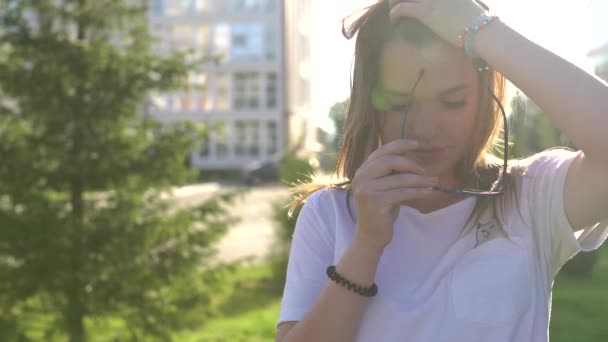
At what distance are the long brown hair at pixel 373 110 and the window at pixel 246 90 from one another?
3967 centimetres

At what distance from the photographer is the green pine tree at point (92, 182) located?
452 cm

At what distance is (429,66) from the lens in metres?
1.17

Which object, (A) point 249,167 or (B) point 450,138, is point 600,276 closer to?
(B) point 450,138

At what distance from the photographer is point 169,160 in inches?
190

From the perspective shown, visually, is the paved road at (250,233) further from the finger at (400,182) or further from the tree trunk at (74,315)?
the finger at (400,182)

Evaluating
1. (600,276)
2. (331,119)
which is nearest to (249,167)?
(600,276)

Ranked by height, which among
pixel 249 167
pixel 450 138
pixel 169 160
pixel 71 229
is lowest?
pixel 249 167

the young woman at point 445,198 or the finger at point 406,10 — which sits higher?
the finger at point 406,10

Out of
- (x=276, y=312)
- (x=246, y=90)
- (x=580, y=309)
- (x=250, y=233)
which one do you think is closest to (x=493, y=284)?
(x=580, y=309)

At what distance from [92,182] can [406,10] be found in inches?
156

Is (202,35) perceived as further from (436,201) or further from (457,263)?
(457,263)

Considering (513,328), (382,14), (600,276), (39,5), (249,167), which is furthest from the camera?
(249,167)

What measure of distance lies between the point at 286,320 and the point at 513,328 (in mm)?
348

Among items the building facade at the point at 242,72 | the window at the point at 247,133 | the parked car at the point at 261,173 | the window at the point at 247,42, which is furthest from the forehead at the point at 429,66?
the window at the point at 247,133
